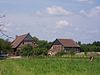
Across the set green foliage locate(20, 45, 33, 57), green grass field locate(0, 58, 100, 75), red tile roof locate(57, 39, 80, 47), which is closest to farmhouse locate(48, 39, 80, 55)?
red tile roof locate(57, 39, 80, 47)

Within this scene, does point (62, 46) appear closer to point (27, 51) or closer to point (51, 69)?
point (27, 51)

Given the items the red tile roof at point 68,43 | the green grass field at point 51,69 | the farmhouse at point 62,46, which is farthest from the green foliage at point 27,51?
the green grass field at point 51,69

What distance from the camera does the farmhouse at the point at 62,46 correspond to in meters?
Result: 120

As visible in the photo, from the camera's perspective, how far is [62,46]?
121 m

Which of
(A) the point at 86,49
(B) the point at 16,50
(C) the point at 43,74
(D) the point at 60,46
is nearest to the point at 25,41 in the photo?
(B) the point at 16,50

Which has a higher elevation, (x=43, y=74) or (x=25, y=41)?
(x=25, y=41)

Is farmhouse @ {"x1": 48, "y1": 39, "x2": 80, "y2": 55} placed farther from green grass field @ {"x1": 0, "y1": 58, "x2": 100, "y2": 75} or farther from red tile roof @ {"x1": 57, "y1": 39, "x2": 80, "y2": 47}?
green grass field @ {"x1": 0, "y1": 58, "x2": 100, "y2": 75}

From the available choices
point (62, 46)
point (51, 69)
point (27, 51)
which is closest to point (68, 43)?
point (62, 46)

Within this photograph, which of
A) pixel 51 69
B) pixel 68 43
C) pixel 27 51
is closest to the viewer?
pixel 51 69

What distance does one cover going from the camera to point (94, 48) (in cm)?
12212

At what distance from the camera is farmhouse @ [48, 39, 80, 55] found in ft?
394

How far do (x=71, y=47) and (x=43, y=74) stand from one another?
95.6m

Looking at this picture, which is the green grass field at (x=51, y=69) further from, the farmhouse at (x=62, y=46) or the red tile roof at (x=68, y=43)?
the red tile roof at (x=68, y=43)

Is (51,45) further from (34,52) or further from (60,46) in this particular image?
(34,52)
